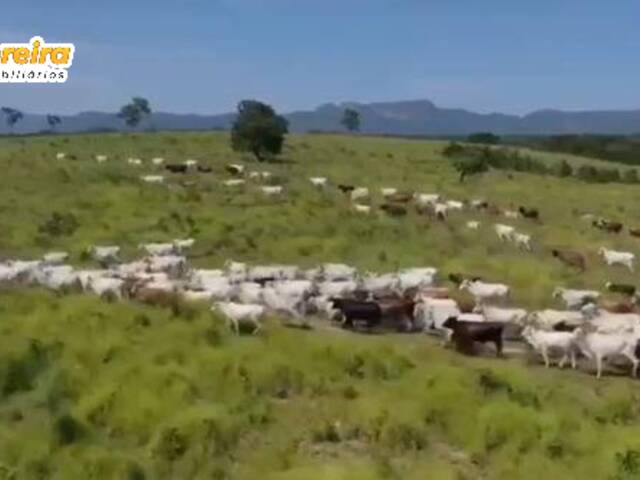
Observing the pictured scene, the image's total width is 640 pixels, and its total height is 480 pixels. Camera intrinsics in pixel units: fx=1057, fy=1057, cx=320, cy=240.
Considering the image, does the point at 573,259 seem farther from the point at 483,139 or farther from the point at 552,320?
the point at 483,139

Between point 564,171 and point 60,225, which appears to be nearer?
point 60,225

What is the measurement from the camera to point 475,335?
21.3m

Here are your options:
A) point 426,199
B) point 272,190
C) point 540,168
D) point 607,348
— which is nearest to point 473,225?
point 426,199

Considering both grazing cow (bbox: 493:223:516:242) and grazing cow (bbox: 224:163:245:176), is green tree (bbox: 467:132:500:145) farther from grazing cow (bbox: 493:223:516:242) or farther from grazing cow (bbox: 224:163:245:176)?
grazing cow (bbox: 493:223:516:242)

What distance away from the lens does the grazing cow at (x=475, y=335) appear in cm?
2133

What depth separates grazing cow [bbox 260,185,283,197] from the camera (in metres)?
47.5

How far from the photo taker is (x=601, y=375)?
65.4 ft

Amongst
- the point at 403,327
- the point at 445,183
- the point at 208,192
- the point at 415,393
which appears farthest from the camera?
the point at 445,183

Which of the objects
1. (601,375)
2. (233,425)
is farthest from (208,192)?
(233,425)

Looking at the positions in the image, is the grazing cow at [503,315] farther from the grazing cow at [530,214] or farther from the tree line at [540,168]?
the tree line at [540,168]

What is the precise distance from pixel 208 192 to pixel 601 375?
30.1m

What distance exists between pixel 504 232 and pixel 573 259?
17.4ft

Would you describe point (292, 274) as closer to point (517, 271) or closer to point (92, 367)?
point (517, 271)

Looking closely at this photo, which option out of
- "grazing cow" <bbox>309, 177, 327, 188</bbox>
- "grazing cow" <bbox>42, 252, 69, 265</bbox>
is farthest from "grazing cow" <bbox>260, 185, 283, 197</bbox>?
"grazing cow" <bbox>42, 252, 69, 265</bbox>
